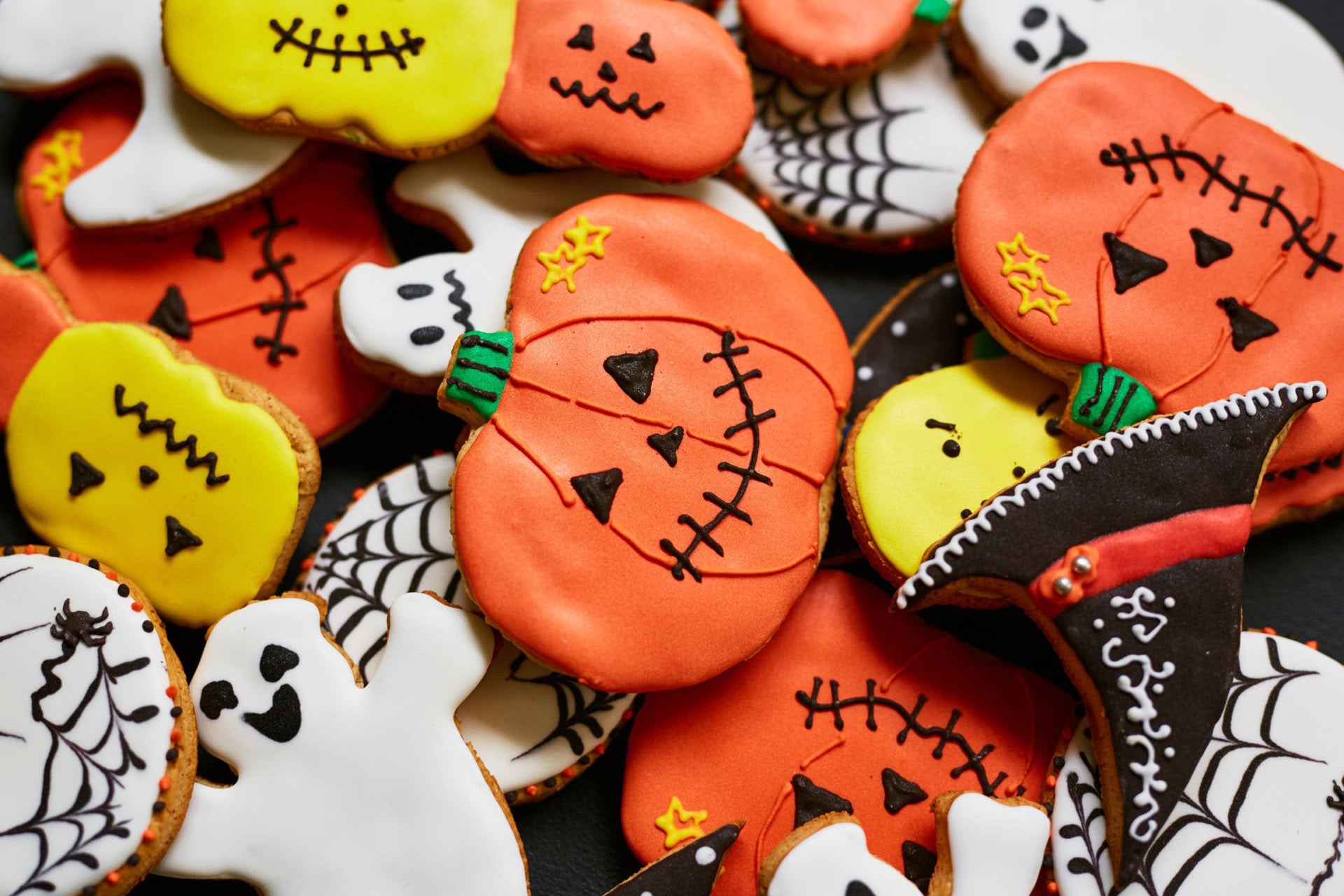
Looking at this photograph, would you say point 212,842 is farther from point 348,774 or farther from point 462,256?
point 462,256

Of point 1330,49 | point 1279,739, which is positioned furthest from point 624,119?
point 1279,739

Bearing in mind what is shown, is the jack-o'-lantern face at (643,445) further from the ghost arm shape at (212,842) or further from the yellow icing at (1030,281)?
the ghost arm shape at (212,842)

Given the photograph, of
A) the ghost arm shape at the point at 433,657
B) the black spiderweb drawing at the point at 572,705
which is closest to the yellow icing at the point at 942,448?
the black spiderweb drawing at the point at 572,705

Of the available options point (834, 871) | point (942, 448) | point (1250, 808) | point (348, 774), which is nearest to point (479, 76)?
point (942, 448)

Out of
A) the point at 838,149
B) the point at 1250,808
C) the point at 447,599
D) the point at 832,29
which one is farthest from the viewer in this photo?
the point at 838,149

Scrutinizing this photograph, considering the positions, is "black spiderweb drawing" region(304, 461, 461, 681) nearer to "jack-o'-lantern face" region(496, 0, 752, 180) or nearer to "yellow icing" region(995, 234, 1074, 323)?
"jack-o'-lantern face" region(496, 0, 752, 180)

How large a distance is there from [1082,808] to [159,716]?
1.39 metres

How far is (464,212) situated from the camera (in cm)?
184

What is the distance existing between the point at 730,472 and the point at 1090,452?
1.76ft

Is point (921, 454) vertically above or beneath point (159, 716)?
above

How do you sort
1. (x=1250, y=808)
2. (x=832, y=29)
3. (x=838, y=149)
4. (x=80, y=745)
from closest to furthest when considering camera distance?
1. (x=80, y=745)
2. (x=1250, y=808)
3. (x=832, y=29)
4. (x=838, y=149)

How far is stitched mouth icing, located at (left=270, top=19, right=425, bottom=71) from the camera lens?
1.70 m

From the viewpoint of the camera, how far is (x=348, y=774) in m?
1.59

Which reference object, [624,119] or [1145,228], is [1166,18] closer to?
[1145,228]
